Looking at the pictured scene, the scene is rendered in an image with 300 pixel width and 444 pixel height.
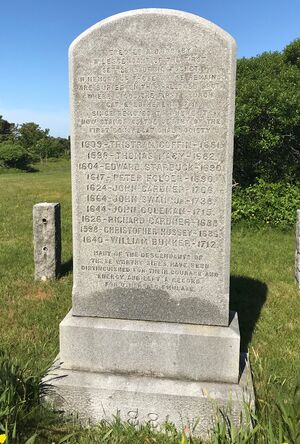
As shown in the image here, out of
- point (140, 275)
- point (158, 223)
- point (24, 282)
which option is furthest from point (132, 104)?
point (24, 282)

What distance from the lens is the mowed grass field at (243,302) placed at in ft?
13.1

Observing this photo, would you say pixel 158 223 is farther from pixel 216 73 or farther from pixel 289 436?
pixel 289 436

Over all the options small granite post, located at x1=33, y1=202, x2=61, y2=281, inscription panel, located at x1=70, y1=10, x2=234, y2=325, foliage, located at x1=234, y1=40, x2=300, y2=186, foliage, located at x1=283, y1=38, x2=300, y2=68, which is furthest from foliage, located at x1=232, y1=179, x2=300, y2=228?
inscription panel, located at x1=70, y1=10, x2=234, y2=325

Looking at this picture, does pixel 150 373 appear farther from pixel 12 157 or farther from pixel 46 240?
pixel 12 157

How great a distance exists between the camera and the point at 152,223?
3.35 meters

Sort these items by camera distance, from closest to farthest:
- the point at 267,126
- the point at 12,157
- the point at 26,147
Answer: the point at 267,126 < the point at 12,157 < the point at 26,147

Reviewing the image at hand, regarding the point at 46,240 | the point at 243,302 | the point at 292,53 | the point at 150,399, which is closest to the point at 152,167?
the point at 150,399

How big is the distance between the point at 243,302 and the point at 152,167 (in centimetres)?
283

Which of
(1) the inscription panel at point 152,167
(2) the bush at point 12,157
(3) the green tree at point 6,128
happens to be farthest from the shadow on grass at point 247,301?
(3) the green tree at point 6,128

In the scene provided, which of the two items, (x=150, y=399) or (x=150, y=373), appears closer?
(x=150, y=399)

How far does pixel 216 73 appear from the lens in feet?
10.1

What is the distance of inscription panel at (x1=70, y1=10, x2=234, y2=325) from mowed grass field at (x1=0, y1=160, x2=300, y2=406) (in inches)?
31.7

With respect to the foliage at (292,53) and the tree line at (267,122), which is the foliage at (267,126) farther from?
Answer: the foliage at (292,53)

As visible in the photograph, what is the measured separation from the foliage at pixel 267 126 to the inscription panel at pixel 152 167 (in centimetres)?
693
